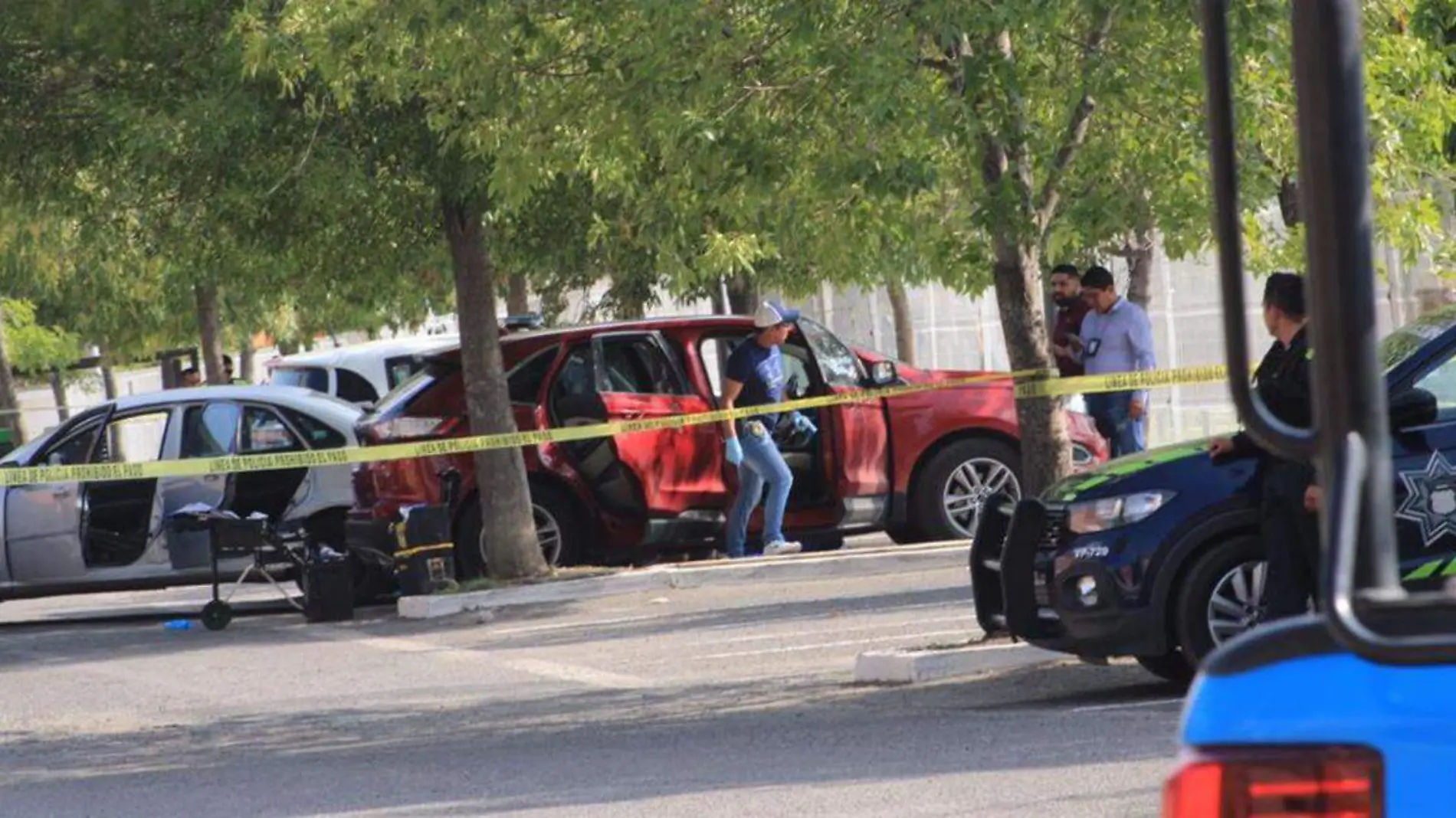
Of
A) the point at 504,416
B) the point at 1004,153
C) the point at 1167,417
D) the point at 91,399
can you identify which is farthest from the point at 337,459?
the point at 91,399

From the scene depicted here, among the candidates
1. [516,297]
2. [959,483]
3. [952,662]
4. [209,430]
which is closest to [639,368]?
[959,483]

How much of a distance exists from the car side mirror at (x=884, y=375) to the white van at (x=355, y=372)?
22.6 ft

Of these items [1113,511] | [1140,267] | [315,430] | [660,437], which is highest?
[1140,267]

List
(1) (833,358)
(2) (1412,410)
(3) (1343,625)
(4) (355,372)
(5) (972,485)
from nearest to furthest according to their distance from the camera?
(3) (1343,625), (2) (1412,410), (1) (833,358), (5) (972,485), (4) (355,372)

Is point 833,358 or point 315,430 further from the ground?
point 833,358

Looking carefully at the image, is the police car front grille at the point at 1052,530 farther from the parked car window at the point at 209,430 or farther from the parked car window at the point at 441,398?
the parked car window at the point at 209,430

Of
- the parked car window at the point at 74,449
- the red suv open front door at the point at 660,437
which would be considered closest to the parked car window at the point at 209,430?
the parked car window at the point at 74,449

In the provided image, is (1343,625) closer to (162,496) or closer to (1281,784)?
(1281,784)

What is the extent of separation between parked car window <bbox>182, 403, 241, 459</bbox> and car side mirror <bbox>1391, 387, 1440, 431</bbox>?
33.6 ft

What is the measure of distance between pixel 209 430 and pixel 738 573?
3.79 metres

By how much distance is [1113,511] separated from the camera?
1022 centimetres

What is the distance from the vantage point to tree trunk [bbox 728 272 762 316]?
28.8 meters

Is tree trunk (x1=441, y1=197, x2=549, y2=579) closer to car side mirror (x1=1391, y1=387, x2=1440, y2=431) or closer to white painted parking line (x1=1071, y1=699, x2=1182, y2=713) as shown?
white painted parking line (x1=1071, y1=699, x2=1182, y2=713)

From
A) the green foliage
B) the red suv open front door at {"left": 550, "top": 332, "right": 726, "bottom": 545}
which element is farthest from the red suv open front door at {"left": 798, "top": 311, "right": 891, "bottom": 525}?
the green foliage
